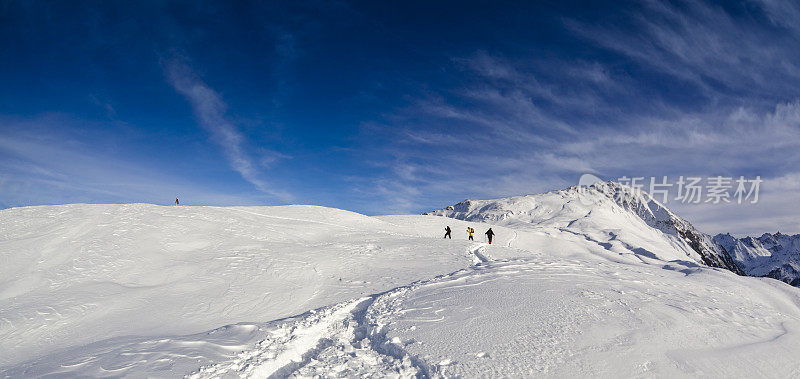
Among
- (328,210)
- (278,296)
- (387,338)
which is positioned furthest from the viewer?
(328,210)

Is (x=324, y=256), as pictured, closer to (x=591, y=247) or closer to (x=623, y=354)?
(x=623, y=354)

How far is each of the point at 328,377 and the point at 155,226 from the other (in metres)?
20.4

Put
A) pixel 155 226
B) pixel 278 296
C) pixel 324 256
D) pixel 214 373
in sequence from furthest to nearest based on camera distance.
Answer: pixel 155 226
pixel 324 256
pixel 278 296
pixel 214 373

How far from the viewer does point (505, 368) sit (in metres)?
6.36

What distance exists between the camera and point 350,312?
35.4 ft

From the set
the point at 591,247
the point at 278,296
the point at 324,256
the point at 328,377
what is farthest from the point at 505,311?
the point at 591,247

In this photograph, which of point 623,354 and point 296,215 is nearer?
point 623,354

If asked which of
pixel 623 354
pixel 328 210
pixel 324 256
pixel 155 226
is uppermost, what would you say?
pixel 328 210

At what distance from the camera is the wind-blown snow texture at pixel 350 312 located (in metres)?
6.94

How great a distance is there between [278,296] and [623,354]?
410 inches

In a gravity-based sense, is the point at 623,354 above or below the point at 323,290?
below

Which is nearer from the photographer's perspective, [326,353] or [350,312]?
[326,353]

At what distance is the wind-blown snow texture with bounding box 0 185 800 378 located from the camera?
6.94 metres

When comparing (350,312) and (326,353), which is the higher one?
(350,312)
